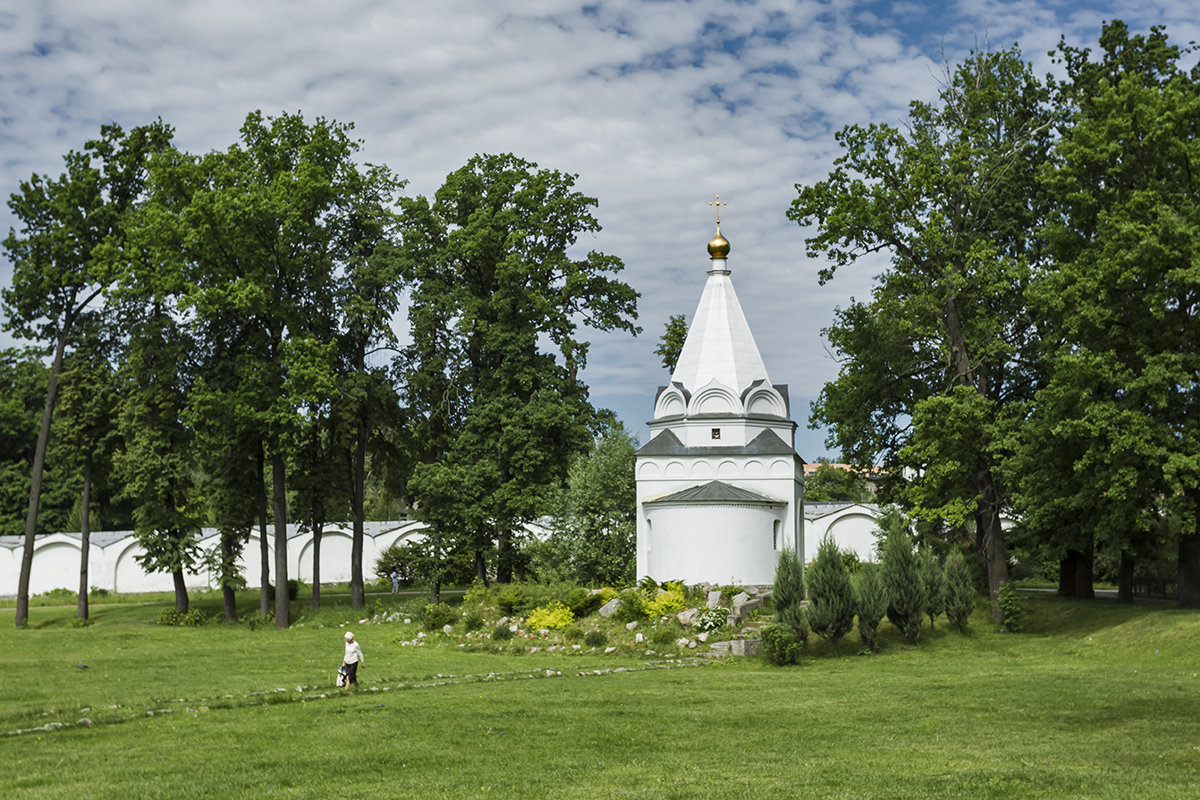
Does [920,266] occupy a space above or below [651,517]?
above

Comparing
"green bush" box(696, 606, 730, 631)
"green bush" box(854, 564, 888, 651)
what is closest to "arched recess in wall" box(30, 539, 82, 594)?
"green bush" box(696, 606, 730, 631)

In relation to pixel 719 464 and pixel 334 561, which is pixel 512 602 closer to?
pixel 719 464

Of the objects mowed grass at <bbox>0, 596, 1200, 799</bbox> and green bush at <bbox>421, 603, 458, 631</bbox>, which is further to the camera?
green bush at <bbox>421, 603, 458, 631</bbox>

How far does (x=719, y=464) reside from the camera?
32719 mm

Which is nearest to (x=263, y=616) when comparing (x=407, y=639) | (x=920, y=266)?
(x=407, y=639)

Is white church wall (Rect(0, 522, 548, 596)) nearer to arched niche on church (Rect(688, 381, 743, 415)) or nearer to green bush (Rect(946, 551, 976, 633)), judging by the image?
arched niche on church (Rect(688, 381, 743, 415))

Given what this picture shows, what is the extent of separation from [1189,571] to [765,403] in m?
12.5

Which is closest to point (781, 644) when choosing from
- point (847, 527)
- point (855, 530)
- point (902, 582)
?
point (902, 582)

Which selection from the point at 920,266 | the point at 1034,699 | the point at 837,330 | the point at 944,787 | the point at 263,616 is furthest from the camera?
the point at 263,616

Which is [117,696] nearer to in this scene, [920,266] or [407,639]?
[407,639]

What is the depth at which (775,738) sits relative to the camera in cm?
1255

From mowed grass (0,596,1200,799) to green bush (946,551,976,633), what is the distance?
1.97 metres

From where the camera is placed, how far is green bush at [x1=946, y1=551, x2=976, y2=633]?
25.4 meters

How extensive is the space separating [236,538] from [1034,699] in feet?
87.6
